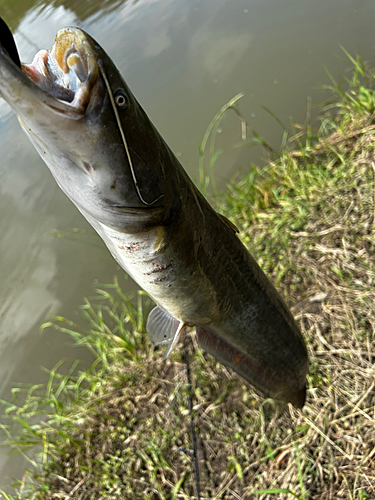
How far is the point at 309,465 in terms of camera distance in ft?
7.22

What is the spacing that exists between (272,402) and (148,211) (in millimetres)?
1830

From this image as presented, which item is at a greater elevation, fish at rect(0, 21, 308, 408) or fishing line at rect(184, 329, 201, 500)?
fish at rect(0, 21, 308, 408)

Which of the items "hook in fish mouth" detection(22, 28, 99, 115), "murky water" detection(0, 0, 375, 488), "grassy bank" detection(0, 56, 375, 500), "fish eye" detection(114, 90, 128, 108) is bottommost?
"grassy bank" detection(0, 56, 375, 500)

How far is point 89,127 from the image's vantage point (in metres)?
0.97

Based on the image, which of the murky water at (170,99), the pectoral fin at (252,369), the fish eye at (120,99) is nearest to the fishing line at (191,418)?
the pectoral fin at (252,369)

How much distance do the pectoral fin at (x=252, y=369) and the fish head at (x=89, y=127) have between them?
87cm

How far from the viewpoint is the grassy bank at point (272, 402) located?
7.43 feet

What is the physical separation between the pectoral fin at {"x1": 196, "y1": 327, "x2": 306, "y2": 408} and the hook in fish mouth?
1159 mm

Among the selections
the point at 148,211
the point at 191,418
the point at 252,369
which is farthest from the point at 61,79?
the point at 191,418

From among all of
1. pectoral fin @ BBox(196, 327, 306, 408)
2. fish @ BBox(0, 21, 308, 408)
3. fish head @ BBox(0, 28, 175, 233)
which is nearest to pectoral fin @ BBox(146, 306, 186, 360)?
fish @ BBox(0, 21, 308, 408)

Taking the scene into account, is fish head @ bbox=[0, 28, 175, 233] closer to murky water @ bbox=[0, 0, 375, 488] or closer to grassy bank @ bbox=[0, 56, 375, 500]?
grassy bank @ bbox=[0, 56, 375, 500]

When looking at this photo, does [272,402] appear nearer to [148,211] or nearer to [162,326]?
[162,326]

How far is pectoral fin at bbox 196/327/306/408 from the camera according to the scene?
1.83 metres

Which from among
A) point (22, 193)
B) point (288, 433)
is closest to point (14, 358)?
point (22, 193)
